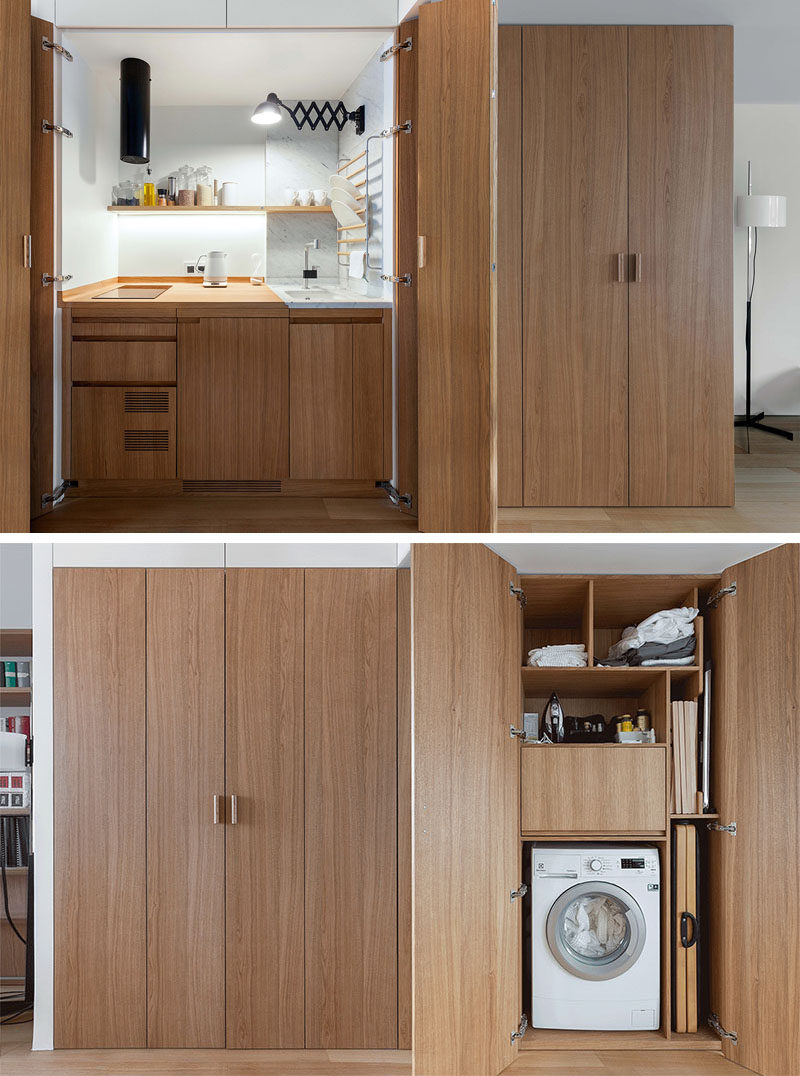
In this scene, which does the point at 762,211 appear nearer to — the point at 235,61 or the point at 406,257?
the point at 406,257

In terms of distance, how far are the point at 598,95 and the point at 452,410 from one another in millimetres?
1660

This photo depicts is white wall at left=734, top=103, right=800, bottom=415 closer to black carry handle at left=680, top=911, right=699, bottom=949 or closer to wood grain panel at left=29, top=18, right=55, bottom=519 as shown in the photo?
black carry handle at left=680, top=911, right=699, bottom=949

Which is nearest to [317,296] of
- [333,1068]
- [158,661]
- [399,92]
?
[399,92]

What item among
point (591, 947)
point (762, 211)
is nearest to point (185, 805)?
point (591, 947)

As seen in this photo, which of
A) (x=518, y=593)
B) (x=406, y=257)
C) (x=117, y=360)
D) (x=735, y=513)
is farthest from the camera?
(x=518, y=593)

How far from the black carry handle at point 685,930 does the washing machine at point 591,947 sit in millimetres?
79

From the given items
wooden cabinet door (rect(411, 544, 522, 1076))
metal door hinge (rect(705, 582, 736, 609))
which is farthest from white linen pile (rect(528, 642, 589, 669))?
wooden cabinet door (rect(411, 544, 522, 1076))

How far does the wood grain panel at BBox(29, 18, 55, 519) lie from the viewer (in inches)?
74.1

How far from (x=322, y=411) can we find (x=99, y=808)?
6.72ft

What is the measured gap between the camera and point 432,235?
1.90 meters

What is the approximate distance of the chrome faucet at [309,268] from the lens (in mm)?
1769

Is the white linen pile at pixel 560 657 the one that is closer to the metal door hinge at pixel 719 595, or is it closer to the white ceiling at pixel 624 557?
the white ceiling at pixel 624 557

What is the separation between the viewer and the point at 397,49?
180 cm

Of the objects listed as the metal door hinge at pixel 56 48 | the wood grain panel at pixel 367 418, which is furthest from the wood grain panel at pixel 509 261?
the metal door hinge at pixel 56 48
